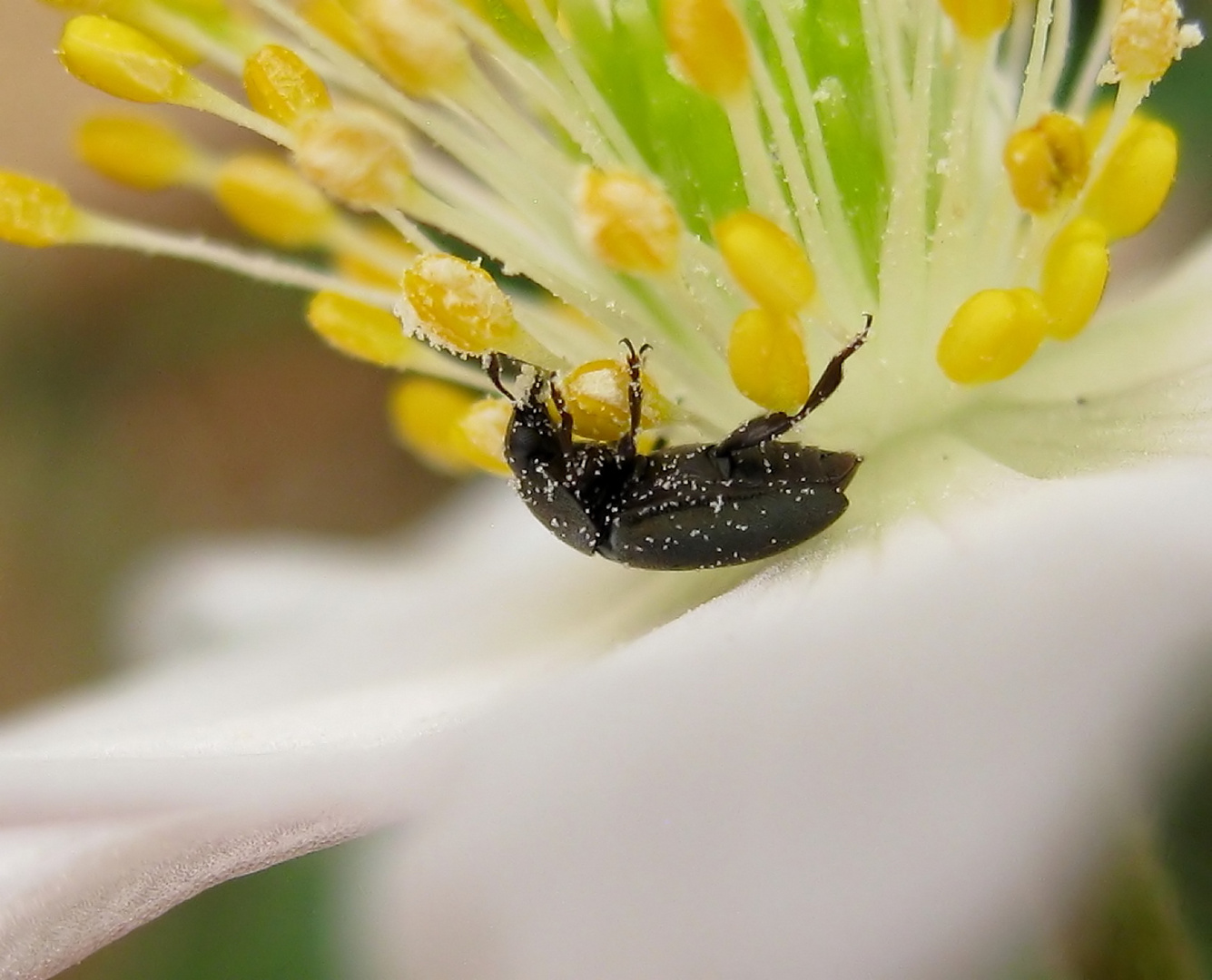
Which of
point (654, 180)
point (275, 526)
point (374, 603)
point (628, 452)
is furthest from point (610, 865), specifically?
point (275, 526)

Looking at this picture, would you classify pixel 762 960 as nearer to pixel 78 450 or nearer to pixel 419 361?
pixel 419 361

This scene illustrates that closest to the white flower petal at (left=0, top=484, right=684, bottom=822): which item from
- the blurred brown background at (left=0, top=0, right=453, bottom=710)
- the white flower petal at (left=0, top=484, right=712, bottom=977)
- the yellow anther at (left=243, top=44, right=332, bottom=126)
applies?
the white flower petal at (left=0, top=484, right=712, bottom=977)

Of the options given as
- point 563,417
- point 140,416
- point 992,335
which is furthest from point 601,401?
point 140,416

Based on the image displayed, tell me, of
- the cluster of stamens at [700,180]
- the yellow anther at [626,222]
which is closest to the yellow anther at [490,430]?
the cluster of stamens at [700,180]

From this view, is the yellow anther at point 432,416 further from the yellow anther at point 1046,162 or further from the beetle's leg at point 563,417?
the yellow anther at point 1046,162

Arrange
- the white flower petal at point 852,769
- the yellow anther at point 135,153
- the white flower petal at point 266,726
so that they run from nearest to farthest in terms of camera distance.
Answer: the white flower petal at point 852,769
the white flower petal at point 266,726
the yellow anther at point 135,153

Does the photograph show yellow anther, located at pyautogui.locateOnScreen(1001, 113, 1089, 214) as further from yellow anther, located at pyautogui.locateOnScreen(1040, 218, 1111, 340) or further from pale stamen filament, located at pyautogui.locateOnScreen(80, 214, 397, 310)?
pale stamen filament, located at pyautogui.locateOnScreen(80, 214, 397, 310)

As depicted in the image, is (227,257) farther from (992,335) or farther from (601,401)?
(992,335)
